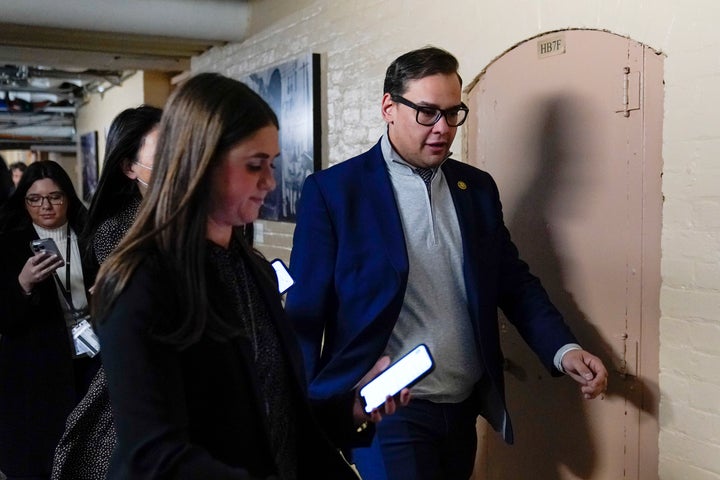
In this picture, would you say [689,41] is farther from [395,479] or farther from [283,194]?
[283,194]

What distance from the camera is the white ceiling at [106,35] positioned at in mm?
3879

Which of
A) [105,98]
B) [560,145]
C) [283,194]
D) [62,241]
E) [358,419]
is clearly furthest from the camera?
[105,98]

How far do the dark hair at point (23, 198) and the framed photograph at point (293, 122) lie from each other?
137 cm

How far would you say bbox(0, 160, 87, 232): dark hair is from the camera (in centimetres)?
266

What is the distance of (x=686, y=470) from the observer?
187 cm

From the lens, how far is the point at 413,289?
1.84 m

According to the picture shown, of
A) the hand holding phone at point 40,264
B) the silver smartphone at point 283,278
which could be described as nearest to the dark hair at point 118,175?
the hand holding phone at point 40,264

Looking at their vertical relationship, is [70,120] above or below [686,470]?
above

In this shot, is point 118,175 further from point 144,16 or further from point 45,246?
point 144,16

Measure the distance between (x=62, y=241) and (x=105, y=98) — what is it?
621 cm

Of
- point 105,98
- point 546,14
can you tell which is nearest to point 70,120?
point 105,98

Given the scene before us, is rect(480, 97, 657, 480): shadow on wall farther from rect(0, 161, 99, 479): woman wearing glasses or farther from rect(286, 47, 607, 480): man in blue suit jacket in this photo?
rect(0, 161, 99, 479): woman wearing glasses

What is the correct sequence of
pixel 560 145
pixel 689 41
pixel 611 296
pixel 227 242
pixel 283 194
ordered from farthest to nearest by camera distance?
pixel 283 194
pixel 560 145
pixel 611 296
pixel 689 41
pixel 227 242

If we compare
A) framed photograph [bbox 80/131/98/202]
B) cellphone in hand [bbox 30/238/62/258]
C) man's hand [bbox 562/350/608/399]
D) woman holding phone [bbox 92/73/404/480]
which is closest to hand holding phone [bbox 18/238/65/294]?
cellphone in hand [bbox 30/238/62/258]
